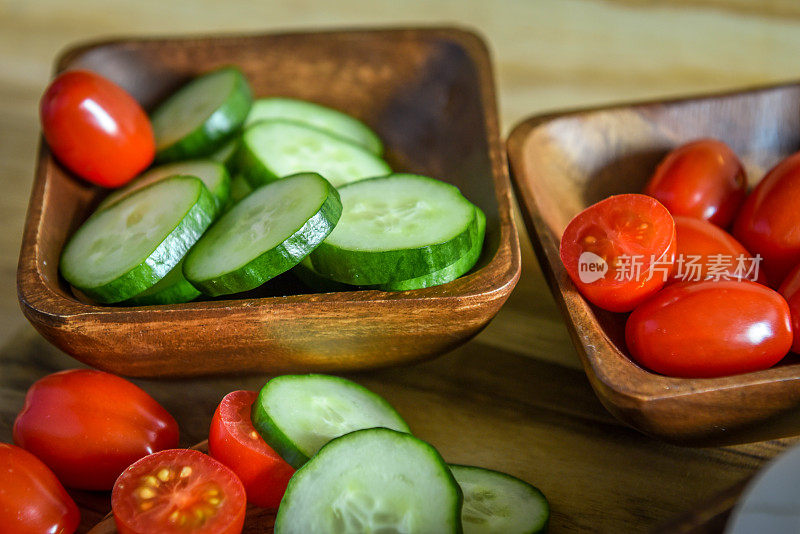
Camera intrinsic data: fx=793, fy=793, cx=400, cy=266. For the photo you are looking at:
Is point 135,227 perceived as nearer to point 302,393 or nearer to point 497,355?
point 302,393

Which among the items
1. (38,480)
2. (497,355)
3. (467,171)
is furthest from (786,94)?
(38,480)

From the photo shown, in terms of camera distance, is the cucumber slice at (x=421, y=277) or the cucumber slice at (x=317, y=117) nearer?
the cucumber slice at (x=421, y=277)

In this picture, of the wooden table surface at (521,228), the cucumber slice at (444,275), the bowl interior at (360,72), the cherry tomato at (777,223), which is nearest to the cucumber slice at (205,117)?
the bowl interior at (360,72)

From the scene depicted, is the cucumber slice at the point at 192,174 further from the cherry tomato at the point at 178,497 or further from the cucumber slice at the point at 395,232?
the cherry tomato at the point at 178,497

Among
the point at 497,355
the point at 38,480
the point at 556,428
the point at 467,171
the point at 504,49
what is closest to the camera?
the point at 38,480

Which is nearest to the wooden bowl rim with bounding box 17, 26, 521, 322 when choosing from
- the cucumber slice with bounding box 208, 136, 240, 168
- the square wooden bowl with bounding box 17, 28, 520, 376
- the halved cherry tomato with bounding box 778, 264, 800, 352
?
the square wooden bowl with bounding box 17, 28, 520, 376

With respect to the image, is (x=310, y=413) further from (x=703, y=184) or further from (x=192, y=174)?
(x=703, y=184)
